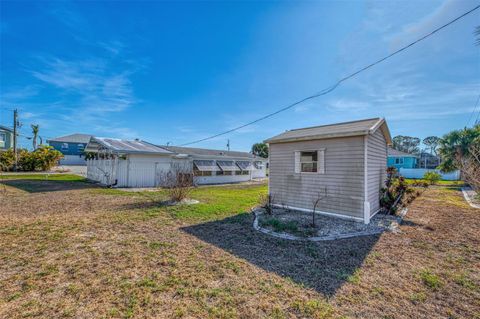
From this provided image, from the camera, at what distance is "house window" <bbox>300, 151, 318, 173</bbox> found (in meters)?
7.36

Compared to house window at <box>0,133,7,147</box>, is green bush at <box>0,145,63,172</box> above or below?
below

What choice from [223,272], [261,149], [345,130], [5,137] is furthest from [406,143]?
[5,137]

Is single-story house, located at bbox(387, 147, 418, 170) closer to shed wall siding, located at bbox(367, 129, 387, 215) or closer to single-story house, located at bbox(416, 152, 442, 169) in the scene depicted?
single-story house, located at bbox(416, 152, 442, 169)

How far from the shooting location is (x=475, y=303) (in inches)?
101

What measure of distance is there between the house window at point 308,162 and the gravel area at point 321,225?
158cm

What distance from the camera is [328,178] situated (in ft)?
22.8

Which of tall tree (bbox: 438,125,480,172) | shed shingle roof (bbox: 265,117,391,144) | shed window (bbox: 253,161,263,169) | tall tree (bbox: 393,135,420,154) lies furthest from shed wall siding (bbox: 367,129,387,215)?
tall tree (bbox: 393,135,420,154)

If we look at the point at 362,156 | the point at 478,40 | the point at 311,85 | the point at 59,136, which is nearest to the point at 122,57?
the point at 311,85

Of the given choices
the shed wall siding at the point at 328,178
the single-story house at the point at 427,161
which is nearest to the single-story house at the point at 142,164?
the shed wall siding at the point at 328,178

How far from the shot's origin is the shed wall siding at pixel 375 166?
6648mm

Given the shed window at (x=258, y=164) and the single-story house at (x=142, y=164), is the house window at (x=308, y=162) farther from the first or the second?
the shed window at (x=258, y=164)

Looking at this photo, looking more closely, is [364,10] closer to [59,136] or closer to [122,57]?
[122,57]

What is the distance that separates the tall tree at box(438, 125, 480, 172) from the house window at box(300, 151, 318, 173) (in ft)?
53.8

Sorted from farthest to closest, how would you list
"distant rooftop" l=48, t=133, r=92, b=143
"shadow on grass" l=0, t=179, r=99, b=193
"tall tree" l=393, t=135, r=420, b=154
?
"tall tree" l=393, t=135, r=420, b=154 < "distant rooftop" l=48, t=133, r=92, b=143 < "shadow on grass" l=0, t=179, r=99, b=193
